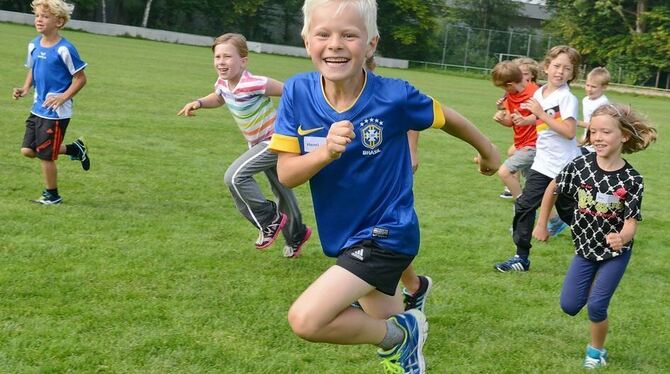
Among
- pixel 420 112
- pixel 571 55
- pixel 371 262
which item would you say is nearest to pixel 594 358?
pixel 371 262

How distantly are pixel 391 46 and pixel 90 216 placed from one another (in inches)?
2425

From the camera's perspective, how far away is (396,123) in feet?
12.7

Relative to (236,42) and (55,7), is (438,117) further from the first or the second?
(55,7)

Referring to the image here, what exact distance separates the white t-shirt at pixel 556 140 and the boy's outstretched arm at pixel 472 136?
287cm

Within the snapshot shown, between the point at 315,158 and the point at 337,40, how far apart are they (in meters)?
0.52

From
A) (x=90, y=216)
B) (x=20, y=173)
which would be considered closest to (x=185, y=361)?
(x=90, y=216)

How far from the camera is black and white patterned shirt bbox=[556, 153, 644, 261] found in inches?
187

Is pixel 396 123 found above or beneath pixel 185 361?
above

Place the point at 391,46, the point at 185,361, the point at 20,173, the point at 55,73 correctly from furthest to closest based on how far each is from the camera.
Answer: the point at 391,46 → the point at 20,173 → the point at 55,73 → the point at 185,361

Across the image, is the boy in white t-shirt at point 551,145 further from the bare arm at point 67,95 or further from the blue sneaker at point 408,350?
the bare arm at point 67,95

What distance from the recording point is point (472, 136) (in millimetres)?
4207

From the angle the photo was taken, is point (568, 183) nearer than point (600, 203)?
No

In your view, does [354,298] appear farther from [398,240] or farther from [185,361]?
[185,361]

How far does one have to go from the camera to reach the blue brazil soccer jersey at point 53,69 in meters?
8.23
